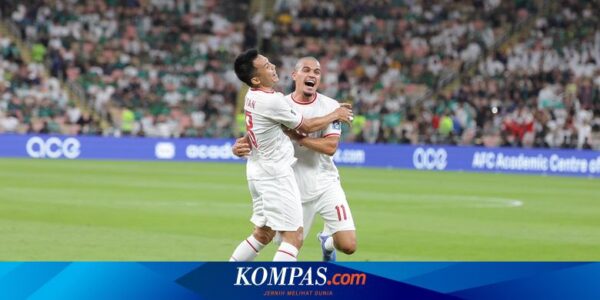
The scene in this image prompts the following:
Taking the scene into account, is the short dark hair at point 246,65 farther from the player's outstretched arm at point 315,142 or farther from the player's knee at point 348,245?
the player's knee at point 348,245

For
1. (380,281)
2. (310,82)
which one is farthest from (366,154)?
(380,281)

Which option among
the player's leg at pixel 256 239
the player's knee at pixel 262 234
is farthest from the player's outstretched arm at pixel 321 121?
the player's knee at pixel 262 234

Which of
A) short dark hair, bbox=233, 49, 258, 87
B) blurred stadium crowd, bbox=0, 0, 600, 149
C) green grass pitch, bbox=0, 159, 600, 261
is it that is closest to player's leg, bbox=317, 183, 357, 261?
short dark hair, bbox=233, 49, 258, 87

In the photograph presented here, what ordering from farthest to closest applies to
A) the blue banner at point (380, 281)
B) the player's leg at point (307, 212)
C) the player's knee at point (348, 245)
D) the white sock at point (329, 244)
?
1. the white sock at point (329, 244)
2. the player's leg at point (307, 212)
3. the player's knee at point (348, 245)
4. the blue banner at point (380, 281)

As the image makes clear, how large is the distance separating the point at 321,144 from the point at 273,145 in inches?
18.8

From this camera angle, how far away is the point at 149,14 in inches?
1911

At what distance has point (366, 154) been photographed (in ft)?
130

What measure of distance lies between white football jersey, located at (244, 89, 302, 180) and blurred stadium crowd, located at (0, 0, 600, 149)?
89.3 ft

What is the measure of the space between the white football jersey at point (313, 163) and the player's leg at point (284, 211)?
707 millimetres

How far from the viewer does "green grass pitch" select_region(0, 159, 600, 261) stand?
15305mm

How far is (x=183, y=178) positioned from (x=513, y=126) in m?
12.9

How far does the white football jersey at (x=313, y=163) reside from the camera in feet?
37.4

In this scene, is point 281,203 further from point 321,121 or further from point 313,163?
point 313,163

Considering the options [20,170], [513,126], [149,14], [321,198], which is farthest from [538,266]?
[149,14]
